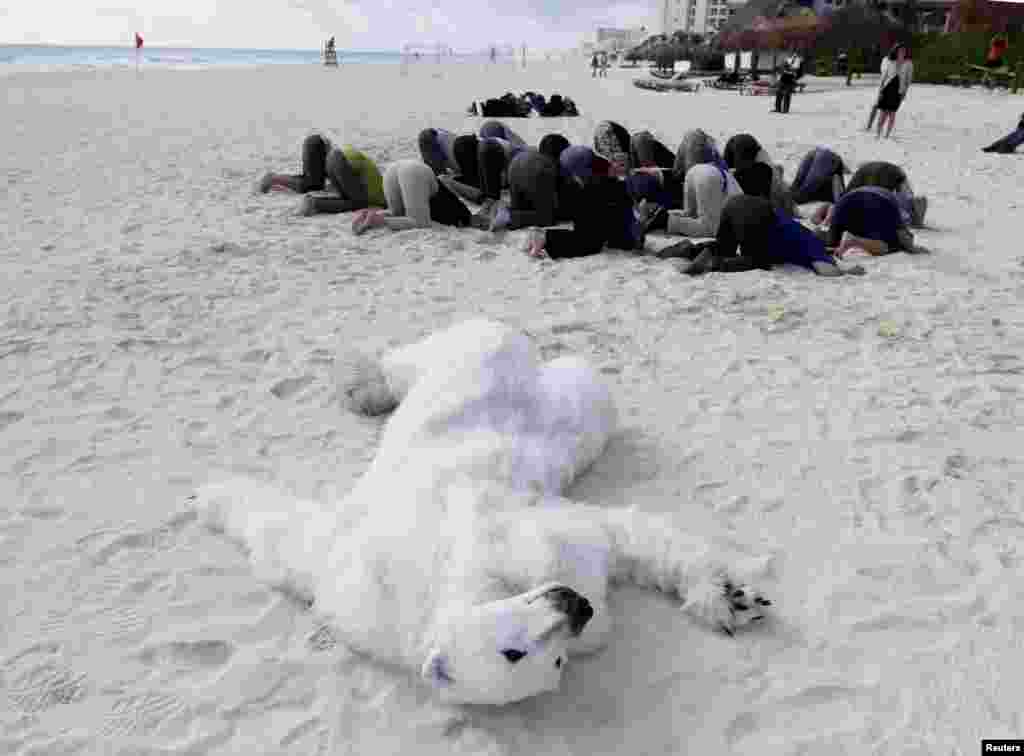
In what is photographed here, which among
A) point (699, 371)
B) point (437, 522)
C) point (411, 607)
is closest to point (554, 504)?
point (437, 522)

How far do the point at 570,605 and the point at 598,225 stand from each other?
5049 millimetres

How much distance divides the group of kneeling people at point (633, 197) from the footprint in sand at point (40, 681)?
498 centimetres

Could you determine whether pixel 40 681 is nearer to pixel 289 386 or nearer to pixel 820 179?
pixel 289 386

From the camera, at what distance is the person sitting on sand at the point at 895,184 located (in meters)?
7.04

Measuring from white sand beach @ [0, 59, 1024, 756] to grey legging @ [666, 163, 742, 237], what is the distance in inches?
51.7

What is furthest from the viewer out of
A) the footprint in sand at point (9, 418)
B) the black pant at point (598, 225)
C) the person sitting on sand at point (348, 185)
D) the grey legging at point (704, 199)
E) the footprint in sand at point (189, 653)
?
the person sitting on sand at point (348, 185)

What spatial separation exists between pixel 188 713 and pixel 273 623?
37cm

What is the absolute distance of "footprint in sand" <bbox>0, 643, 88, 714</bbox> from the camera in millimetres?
2016

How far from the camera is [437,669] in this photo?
180cm

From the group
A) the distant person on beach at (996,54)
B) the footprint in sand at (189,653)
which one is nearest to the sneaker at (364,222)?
the footprint in sand at (189,653)

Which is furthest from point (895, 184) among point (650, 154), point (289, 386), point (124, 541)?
point (124, 541)

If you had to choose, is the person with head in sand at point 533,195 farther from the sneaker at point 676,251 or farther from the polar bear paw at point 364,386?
the polar bear paw at point 364,386

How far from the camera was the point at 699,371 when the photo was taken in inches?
162

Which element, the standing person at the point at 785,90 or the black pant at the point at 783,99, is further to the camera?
the black pant at the point at 783,99
